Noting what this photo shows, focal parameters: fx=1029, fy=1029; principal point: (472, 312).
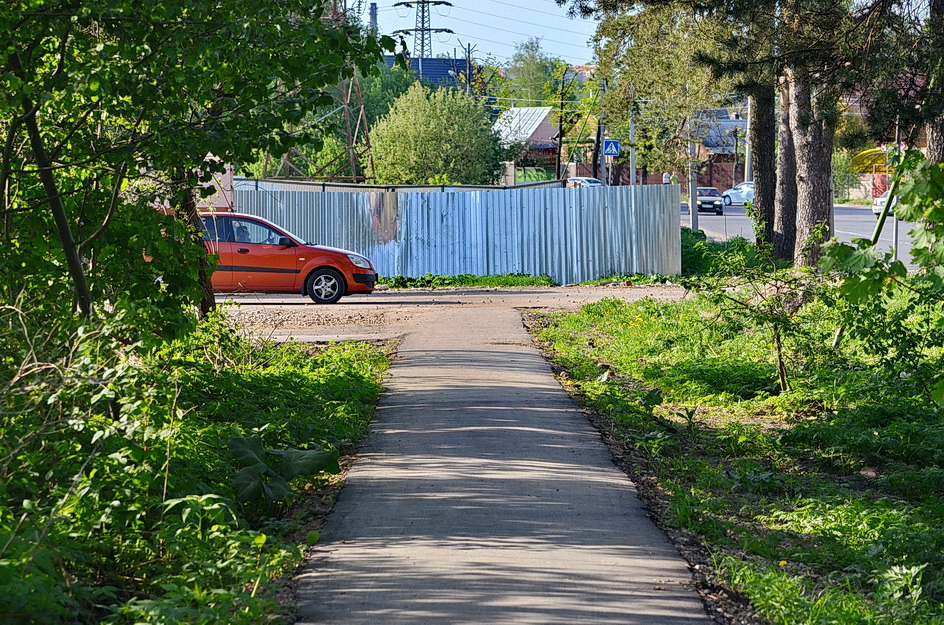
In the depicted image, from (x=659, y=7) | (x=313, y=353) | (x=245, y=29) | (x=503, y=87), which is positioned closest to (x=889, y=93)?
(x=659, y=7)

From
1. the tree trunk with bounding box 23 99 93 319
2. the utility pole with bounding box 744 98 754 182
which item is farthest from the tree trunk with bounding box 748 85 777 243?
the tree trunk with bounding box 23 99 93 319

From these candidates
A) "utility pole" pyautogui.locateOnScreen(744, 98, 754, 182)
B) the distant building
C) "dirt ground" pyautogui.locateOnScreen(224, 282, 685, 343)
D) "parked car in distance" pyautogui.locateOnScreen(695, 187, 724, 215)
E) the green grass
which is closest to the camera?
the green grass

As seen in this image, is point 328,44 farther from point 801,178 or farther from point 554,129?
point 554,129

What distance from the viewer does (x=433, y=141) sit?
1497 inches

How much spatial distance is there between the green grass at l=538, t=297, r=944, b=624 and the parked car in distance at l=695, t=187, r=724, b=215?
45.8 meters

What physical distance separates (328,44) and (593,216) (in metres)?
16.9

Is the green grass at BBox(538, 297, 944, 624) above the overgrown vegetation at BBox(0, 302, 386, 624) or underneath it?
underneath

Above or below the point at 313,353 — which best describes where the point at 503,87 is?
above

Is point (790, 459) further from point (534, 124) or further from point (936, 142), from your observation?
point (534, 124)

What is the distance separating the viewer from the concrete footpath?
440 centimetres

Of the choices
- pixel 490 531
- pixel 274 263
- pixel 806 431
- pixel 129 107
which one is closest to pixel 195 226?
pixel 129 107

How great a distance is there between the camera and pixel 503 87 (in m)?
78.8

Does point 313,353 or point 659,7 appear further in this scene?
point 659,7

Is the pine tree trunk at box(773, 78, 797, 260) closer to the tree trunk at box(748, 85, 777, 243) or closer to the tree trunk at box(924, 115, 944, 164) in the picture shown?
the tree trunk at box(748, 85, 777, 243)
